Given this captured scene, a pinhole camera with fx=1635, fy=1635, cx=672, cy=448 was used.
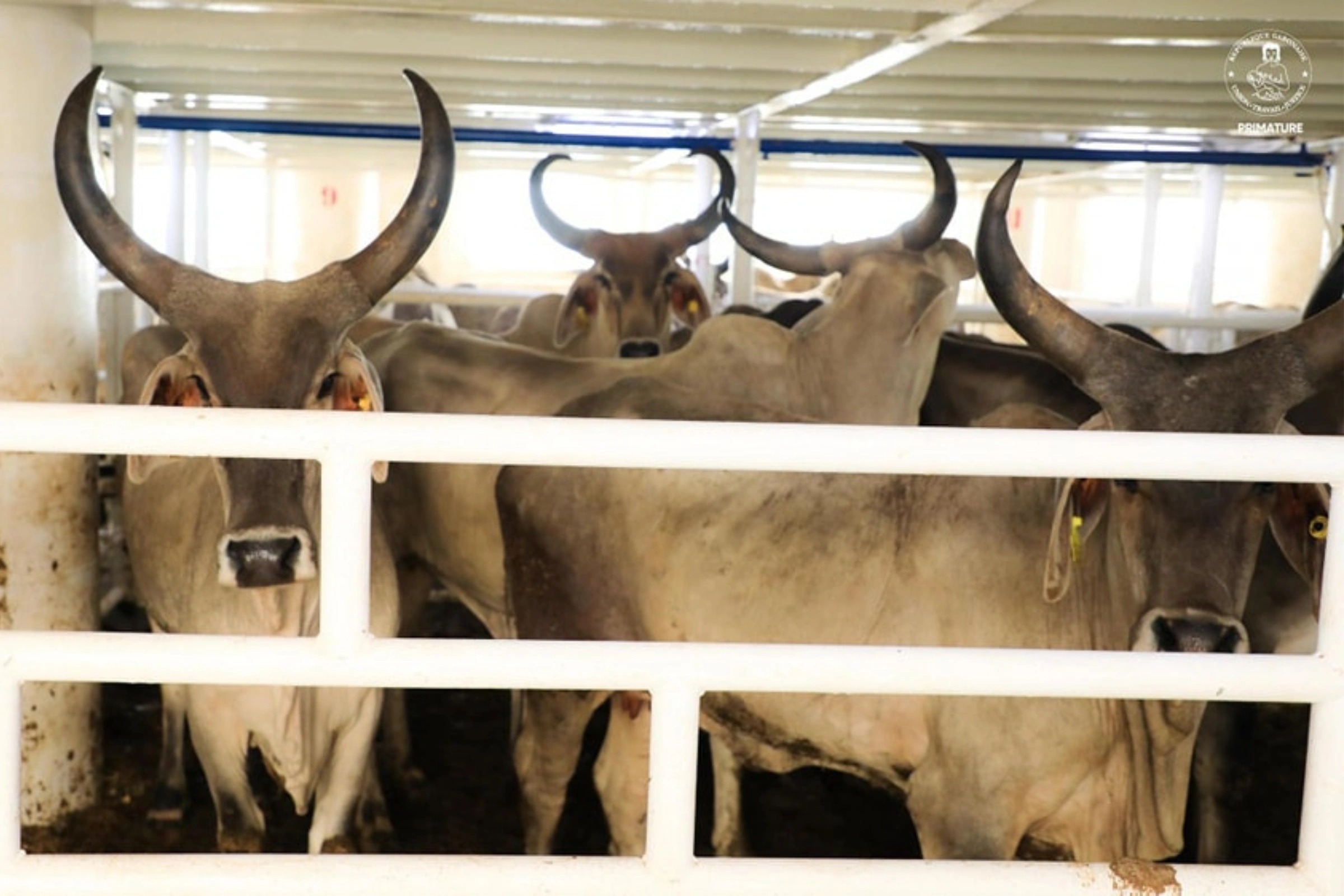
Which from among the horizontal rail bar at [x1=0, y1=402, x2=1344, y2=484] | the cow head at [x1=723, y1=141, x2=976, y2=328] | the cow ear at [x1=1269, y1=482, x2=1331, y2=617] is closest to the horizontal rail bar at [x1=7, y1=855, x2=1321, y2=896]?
the horizontal rail bar at [x1=0, y1=402, x2=1344, y2=484]

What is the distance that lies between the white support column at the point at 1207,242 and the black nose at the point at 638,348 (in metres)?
2.97

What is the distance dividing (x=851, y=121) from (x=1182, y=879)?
6.06 meters

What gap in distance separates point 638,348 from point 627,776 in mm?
2959

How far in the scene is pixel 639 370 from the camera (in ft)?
17.4

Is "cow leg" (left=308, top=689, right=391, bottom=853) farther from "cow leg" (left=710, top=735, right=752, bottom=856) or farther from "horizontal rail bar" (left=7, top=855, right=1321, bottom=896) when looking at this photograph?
"horizontal rail bar" (left=7, top=855, right=1321, bottom=896)

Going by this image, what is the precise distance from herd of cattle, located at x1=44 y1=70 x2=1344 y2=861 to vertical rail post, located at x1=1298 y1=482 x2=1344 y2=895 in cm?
85

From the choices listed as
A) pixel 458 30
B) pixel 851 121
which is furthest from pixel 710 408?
pixel 851 121

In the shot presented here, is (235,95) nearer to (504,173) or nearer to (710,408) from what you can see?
(710,408)

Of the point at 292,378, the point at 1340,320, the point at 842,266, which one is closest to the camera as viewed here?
the point at 1340,320

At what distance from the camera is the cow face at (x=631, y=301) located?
24.4 feet

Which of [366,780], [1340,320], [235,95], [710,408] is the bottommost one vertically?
[366,780]

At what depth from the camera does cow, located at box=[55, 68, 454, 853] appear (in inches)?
157

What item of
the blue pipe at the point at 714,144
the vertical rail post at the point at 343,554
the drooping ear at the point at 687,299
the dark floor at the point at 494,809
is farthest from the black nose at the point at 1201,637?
the blue pipe at the point at 714,144

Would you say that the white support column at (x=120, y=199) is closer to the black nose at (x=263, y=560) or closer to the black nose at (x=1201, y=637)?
the black nose at (x=263, y=560)
